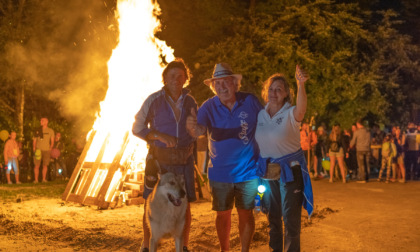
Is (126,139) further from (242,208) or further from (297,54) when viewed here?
(297,54)

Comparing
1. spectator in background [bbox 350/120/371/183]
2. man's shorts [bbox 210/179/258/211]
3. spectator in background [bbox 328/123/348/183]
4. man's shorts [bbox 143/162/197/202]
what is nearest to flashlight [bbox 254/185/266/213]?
man's shorts [bbox 210/179/258/211]

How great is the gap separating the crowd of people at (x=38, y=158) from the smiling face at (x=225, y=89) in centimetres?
1243

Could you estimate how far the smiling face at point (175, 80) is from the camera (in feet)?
16.9

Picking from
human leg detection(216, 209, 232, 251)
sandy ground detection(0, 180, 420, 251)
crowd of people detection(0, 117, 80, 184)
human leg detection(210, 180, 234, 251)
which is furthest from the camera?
crowd of people detection(0, 117, 80, 184)

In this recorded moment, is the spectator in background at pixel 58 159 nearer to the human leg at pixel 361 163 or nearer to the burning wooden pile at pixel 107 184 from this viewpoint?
the burning wooden pile at pixel 107 184

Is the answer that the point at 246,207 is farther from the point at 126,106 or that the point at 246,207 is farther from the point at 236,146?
the point at 126,106

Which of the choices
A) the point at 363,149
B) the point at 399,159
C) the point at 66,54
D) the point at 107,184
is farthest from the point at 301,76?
the point at 66,54

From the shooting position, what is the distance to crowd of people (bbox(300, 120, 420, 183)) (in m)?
15.4

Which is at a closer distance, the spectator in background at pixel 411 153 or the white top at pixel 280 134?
the white top at pixel 280 134

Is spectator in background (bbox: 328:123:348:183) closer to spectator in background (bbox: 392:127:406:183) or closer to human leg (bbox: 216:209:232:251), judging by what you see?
spectator in background (bbox: 392:127:406:183)

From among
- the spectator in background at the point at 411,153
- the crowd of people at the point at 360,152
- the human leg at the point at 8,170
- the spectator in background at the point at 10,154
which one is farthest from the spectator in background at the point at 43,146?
the spectator in background at the point at 411,153

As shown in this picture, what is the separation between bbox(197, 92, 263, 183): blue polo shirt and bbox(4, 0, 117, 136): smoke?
16.1 meters

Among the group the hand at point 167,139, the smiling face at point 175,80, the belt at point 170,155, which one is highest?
the smiling face at point 175,80

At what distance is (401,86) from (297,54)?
947 cm
